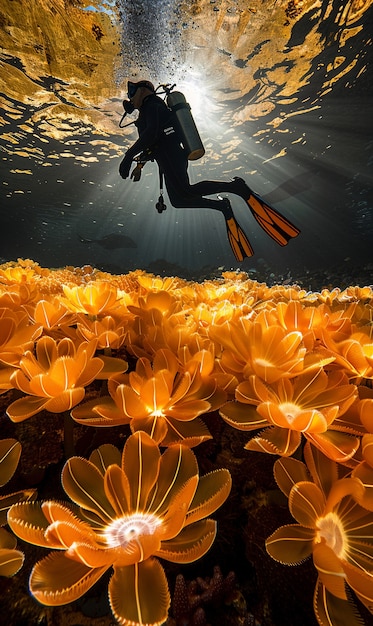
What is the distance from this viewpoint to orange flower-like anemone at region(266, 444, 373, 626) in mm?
429

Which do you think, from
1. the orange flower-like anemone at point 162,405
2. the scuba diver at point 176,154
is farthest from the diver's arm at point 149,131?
the orange flower-like anemone at point 162,405

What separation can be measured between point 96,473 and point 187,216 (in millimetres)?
43701

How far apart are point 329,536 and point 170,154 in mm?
9041

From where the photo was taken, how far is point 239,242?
18.6 feet

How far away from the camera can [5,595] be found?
52cm

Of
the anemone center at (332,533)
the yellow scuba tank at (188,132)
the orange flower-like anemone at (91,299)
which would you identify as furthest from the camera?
the yellow scuba tank at (188,132)

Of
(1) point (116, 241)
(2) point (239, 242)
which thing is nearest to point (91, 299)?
(2) point (239, 242)

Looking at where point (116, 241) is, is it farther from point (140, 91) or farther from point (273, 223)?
point (273, 223)

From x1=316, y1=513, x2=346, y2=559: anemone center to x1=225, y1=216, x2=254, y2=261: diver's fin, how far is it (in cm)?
509

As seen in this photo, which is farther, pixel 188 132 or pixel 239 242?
pixel 188 132

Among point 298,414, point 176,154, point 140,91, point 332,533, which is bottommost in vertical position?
point 332,533

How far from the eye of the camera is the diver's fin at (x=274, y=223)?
4.48 meters

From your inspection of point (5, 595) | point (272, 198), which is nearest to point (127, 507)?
point (5, 595)

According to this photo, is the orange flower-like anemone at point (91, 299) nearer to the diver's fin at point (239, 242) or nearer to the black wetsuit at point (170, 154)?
the diver's fin at point (239, 242)
